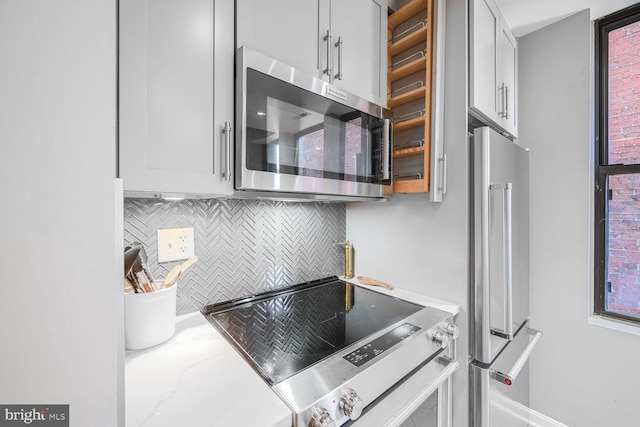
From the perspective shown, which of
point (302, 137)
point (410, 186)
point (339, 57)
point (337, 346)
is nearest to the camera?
point (337, 346)

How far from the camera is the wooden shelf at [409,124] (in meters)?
1.31

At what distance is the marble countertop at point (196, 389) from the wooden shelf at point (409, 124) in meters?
1.22

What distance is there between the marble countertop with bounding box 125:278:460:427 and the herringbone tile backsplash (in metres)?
0.29

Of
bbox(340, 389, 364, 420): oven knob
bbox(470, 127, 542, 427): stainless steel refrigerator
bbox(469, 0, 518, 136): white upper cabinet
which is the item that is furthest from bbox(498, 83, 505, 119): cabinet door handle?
bbox(340, 389, 364, 420): oven knob

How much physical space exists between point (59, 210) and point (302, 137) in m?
0.76

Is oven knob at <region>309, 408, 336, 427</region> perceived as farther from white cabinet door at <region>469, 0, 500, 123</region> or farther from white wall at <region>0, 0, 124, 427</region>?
white cabinet door at <region>469, 0, 500, 123</region>

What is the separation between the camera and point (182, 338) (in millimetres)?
931

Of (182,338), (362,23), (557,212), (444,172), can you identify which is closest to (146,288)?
(182,338)

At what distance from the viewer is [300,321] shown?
1091mm

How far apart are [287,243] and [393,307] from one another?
1.98 ft

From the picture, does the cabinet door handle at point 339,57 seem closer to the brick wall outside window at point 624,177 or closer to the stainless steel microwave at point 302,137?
the stainless steel microwave at point 302,137

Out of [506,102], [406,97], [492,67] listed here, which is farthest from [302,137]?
[506,102]

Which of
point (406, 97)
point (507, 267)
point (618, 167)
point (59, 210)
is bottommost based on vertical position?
point (507, 267)

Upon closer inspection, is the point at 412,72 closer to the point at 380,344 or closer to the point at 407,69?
the point at 407,69
